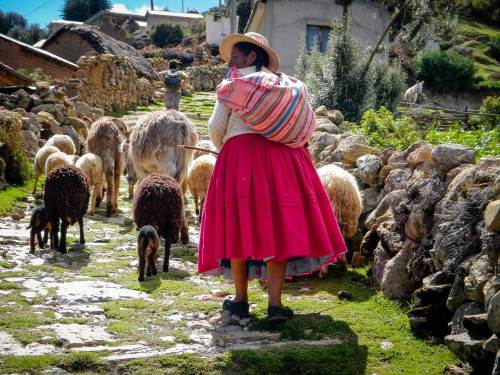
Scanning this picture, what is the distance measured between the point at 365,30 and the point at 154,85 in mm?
11145

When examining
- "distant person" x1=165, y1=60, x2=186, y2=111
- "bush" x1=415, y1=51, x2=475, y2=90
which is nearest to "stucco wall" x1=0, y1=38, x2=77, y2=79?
"distant person" x1=165, y1=60, x2=186, y2=111

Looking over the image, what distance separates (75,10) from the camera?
7781cm

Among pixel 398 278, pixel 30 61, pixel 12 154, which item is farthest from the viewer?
pixel 30 61

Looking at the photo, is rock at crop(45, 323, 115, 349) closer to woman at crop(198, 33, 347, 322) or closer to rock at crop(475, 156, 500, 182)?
woman at crop(198, 33, 347, 322)

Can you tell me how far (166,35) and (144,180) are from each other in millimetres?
55036

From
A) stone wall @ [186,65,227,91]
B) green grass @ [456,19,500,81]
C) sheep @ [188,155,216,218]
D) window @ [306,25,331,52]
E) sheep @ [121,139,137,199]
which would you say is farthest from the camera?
green grass @ [456,19,500,81]

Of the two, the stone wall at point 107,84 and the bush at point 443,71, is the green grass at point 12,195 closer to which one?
the stone wall at point 107,84

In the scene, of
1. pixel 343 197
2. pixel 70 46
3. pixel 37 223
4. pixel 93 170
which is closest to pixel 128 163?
pixel 93 170

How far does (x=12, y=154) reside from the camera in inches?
469

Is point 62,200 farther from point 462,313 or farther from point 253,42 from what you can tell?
point 462,313

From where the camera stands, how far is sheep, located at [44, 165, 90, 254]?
798cm

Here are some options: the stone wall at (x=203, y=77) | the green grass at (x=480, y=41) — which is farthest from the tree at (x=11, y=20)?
the green grass at (x=480, y=41)

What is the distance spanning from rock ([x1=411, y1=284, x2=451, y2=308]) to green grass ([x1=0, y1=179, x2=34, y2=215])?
22.1ft

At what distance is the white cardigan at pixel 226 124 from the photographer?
17.0 feet
